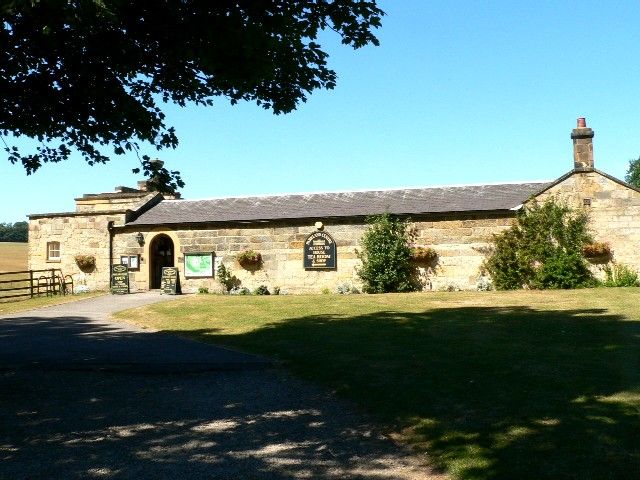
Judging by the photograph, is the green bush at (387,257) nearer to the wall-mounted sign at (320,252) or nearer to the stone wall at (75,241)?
the wall-mounted sign at (320,252)

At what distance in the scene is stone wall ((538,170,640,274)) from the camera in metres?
19.1

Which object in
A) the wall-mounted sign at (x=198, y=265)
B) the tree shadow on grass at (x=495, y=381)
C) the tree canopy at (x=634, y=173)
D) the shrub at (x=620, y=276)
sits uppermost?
the tree canopy at (x=634, y=173)

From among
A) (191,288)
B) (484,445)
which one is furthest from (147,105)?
(191,288)

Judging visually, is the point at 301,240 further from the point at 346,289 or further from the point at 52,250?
the point at 52,250

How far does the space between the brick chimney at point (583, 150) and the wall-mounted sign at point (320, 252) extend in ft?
28.7

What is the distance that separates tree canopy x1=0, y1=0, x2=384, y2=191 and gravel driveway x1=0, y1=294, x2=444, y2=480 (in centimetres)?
315

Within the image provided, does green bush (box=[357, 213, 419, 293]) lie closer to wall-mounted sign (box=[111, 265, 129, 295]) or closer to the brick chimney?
the brick chimney

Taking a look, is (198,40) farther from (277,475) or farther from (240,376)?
(277,475)

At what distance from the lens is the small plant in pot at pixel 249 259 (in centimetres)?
2195

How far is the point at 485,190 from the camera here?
2219 centimetres

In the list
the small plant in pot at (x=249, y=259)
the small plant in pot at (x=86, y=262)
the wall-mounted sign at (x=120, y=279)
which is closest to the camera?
the small plant in pot at (x=249, y=259)

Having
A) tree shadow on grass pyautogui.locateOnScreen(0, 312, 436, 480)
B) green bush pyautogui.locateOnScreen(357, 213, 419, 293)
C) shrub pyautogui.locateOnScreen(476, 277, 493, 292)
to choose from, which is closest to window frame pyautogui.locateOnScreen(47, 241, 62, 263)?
green bush pyautogui.locateOnScreen(357, 213, 419, 293)

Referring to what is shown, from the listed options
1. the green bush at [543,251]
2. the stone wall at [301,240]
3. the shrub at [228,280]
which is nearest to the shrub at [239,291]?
the shrub at [228,280]

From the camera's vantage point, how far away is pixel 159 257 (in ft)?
81.7
